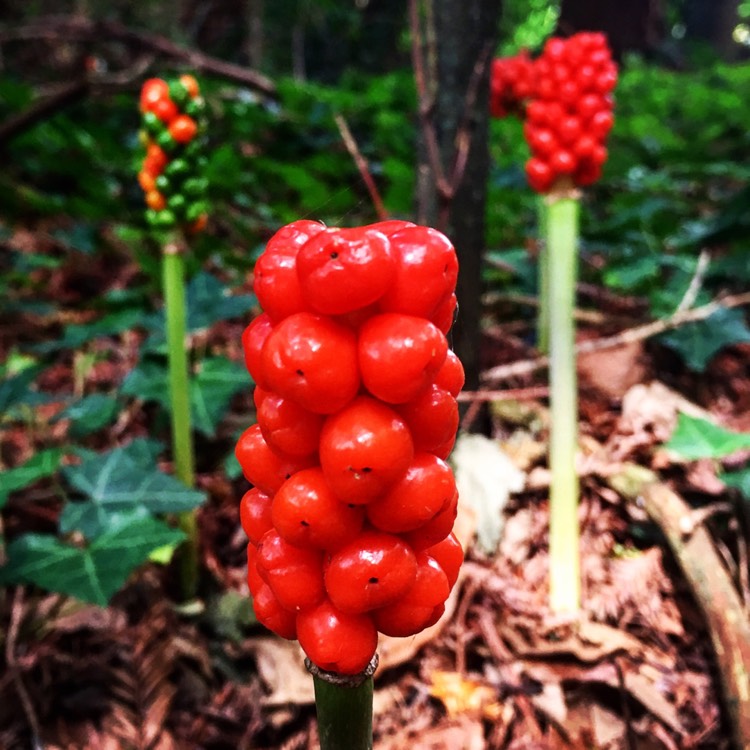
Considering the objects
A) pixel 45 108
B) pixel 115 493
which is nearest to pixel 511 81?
pixel 115 493

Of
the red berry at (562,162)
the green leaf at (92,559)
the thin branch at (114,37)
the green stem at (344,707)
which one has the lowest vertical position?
the green leaf at (92,559)

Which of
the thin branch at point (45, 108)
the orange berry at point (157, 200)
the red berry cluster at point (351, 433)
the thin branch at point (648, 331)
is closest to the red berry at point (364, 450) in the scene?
the red berry cluster at point (351, 433)

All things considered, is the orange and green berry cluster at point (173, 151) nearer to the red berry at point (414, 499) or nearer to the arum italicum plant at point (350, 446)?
the arum italicum plant at point (350, 446)

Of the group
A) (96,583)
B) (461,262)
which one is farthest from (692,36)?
(96,583)

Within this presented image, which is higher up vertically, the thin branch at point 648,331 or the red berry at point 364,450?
the red berry at point 364,450

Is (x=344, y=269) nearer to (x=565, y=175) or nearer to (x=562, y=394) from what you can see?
(x=562, y=394)

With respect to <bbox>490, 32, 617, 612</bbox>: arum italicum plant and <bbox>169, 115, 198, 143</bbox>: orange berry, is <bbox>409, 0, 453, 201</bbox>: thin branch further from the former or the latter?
<bbox>169, 115, 198, 143</bbox>: orange berry

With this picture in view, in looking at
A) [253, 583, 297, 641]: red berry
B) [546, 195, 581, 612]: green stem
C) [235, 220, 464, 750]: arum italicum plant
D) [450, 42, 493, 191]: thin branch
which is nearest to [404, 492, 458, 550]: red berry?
[235, 220, 464, 750]: arum italicum plant

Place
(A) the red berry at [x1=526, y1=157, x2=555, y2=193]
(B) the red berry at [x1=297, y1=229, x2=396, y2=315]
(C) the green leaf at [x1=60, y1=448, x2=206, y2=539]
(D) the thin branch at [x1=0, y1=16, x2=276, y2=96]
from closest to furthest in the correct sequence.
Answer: (B) the red berry at [x1=297, y1=229, x2=396, y2=315], (C) the green leaf at [x1=60, y1=448, x2=206, y2=539], (A) the red berry at [x1=526, y1=157, x2=555, y2=193], (D) the thin branch at [x1=0, y1=16, x2=276, y2=96]
